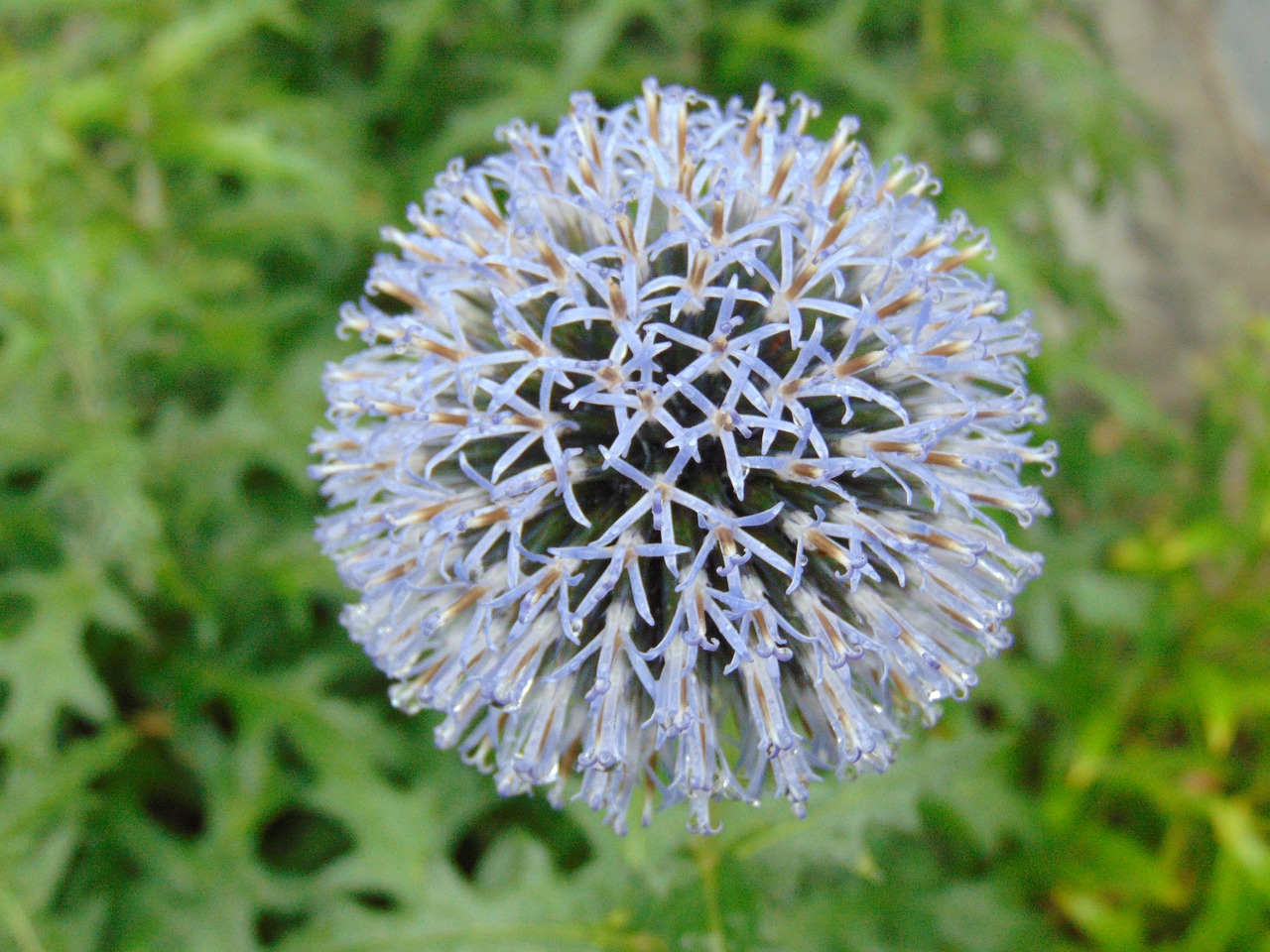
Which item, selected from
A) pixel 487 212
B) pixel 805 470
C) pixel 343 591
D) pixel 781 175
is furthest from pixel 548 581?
pixel 343 591

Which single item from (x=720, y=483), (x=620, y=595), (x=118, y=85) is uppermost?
(x=118, y=85)

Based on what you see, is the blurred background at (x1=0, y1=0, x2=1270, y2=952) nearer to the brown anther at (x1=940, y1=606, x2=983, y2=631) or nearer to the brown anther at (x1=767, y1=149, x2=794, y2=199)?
the brown anther at (x1=940, y1=606, x2=983, y2=631)

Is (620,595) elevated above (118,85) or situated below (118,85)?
below

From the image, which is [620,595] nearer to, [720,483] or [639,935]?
[720,483]

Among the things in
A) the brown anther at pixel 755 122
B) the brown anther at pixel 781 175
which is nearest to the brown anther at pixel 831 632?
the brown anther at pixel 781 175

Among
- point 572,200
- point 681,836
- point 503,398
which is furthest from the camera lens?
point 681,836

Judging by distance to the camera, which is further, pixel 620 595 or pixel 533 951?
pixel 533 951

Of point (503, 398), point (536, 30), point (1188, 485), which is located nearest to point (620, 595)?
point (503, 398)
